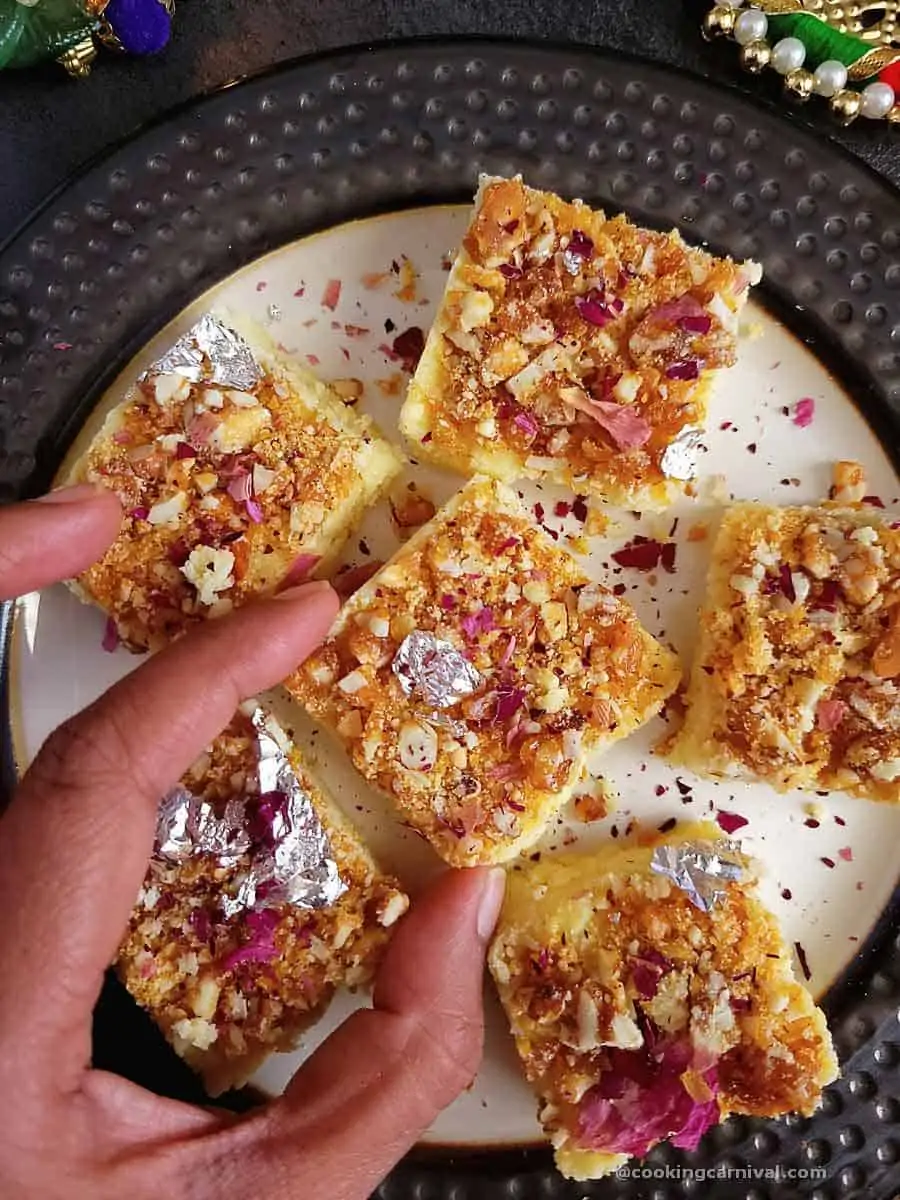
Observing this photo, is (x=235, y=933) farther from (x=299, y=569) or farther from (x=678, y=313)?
(x=678, y=313)

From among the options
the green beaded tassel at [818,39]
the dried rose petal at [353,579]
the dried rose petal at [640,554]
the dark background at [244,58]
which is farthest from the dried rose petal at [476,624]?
the green beaded tassel at [818,39]

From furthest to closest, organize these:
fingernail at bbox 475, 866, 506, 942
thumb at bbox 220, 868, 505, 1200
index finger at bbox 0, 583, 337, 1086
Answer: fingernail at bbox 475, 866, 506, 942, thumb at bbox 220, 868, 505, 1200, index finger at bbox 0, 583, 337, 1086

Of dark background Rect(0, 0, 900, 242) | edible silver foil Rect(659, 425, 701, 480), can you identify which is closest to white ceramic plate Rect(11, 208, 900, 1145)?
edible silver foil Rect(659, 425, 701, 480)

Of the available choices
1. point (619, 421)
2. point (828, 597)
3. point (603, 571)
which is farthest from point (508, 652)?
point (828, 597)

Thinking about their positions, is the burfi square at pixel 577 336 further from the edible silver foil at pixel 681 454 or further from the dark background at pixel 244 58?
the dark background at pixel 244 58

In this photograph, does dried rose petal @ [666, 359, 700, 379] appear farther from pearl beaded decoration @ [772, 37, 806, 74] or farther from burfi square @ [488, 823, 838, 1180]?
burfi square @ [488, 823, 838, 1180]

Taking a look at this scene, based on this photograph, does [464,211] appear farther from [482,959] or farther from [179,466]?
[482,959]
